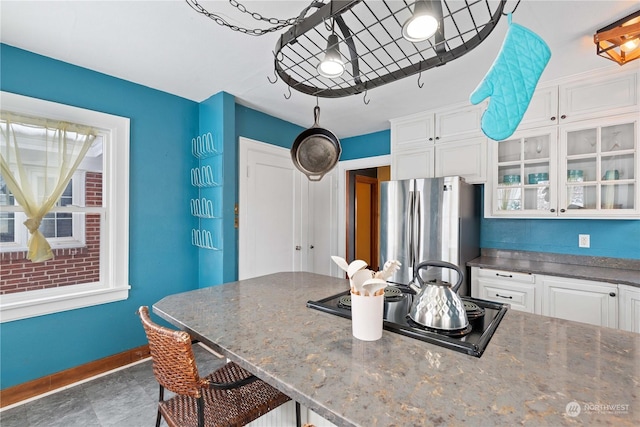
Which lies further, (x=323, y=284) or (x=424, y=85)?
(x=424, y=85)

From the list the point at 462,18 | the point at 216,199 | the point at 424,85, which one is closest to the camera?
the point at 462,18

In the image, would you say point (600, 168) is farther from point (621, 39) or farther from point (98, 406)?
point (98, 406)

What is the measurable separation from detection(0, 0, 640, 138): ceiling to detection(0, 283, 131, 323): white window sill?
172 cm

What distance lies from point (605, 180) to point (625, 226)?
45cm

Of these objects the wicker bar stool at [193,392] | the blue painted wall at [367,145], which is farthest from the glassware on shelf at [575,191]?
the wicker bar stool at [193,392]

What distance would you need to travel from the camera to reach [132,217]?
2436mm

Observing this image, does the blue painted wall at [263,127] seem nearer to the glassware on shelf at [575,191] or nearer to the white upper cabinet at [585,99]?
the white upper cabinet at [585,99]

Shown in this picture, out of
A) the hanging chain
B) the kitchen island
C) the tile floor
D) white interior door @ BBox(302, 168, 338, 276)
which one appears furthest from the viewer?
white interior door @ BBox(302, 168, 338, 276)

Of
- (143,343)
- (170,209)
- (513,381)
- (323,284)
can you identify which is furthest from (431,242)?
(143,343)

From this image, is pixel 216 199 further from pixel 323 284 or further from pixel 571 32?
pixel 571 32

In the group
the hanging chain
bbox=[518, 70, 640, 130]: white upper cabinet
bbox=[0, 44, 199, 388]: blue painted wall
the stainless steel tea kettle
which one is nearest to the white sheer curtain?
bbox=[0, 44, 199, 388]: blue painted wall

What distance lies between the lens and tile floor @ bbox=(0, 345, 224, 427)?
1.78 meters

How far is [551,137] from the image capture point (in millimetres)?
2324

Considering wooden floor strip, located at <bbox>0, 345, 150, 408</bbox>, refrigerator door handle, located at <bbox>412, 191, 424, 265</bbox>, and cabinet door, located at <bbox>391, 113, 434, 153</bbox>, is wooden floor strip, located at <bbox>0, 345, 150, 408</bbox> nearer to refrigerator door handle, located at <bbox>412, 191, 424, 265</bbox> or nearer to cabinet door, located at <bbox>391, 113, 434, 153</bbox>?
refrigerator door handle, located at <bbox>412, 191, 424, 265</bbox>
